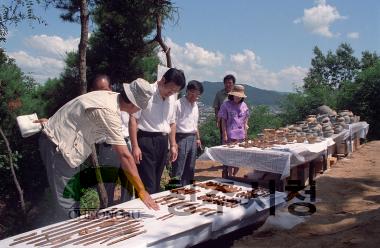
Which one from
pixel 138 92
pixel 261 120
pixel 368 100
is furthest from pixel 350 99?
pixel 138 92

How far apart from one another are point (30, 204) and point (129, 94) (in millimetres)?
3417

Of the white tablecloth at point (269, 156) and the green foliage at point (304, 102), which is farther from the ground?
the green foliage at point (304, 102)

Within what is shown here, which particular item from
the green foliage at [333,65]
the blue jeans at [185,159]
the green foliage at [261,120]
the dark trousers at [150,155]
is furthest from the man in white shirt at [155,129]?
the green foliage at [333,65]

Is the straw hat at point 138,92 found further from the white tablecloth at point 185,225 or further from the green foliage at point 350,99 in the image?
the green foliage at point 350,99

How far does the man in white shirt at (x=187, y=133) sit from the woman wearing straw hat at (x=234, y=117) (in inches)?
35.4

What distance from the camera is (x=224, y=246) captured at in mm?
3352

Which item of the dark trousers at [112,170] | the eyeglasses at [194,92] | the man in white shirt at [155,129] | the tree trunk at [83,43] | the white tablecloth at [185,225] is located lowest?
the white tablecloth at [185,225]

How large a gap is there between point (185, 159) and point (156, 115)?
95 cm

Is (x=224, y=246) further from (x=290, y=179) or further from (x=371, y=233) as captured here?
(x=290, y=179)

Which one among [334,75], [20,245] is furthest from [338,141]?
[334,75]

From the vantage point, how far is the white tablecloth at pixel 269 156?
4.41 meters

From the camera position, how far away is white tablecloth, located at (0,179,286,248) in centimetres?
240

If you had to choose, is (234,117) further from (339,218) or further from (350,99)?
(350,99)

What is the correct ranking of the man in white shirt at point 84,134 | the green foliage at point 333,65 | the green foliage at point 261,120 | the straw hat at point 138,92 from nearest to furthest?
the man in white shirt at point 84,134 < the straw hat at point 138,92 < the green foliage at point 261,120 < the green foliage at point 333,65
